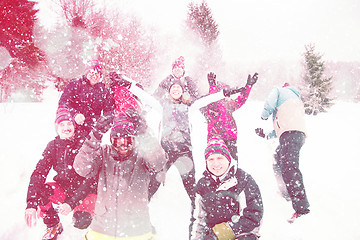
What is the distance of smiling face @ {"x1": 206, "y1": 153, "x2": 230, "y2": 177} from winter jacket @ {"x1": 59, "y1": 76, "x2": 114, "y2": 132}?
6.40 feet

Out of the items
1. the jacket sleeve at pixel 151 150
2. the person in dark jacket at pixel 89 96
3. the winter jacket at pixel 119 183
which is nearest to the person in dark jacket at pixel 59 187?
the winter jacket at pixel 119 183

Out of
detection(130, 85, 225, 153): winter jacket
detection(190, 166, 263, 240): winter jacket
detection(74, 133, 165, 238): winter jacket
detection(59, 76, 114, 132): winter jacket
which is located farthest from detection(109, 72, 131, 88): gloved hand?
detection(190, 166, 263, 240): winter jacket

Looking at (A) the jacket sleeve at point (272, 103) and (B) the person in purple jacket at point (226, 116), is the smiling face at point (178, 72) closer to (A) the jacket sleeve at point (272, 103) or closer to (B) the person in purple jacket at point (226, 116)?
(B) the person in purple jacket at point (226, 116)

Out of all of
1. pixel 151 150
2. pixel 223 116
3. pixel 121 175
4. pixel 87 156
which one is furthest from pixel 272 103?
pixel 87 156

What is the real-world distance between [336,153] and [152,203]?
5.65 meters

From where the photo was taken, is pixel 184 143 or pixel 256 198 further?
pixel 184 143

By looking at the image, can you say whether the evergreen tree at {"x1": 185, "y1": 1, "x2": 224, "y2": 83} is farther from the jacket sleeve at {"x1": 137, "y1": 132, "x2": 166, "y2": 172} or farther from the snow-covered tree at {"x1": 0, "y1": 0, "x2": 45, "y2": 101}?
the jacket sleeve at {"x1": 137, "y1": 132, "x2": 166, "y2": 172}

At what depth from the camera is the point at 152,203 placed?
4.04m

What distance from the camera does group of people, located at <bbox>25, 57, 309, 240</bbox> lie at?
93.4 inches

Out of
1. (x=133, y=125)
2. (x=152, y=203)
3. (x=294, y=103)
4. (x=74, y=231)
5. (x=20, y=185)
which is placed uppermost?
(x=294, y=103)

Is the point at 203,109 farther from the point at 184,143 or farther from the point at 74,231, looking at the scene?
the point at 74,231

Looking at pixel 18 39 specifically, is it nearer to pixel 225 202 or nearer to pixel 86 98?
pixel 86 98

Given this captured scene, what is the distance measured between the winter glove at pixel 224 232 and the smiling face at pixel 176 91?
2078mm

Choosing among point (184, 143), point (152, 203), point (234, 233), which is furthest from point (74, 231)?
point (234, 233)
